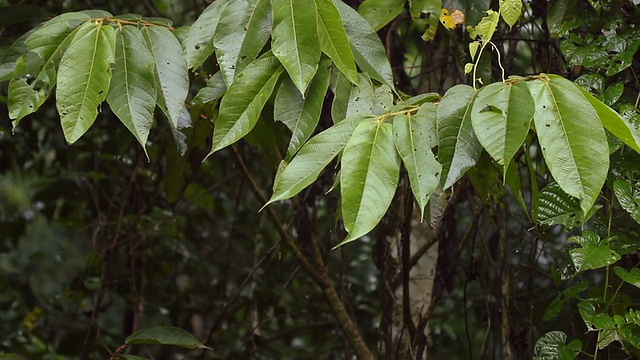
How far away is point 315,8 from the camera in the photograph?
1.18 m

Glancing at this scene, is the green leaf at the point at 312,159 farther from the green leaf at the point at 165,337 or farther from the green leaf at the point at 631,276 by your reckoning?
the green leaf at the point at 165,337

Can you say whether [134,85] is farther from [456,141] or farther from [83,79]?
[456,141]

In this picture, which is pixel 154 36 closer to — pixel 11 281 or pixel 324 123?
pixel 324 123

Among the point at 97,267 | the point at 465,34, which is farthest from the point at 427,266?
the point at 97,267

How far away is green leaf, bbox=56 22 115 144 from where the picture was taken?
3.77 ft

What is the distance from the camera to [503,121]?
0.99 meters

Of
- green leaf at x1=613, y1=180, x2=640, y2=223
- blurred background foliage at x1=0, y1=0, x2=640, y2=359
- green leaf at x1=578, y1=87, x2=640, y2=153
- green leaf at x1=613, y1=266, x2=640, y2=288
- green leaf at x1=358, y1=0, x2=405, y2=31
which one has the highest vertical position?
green leaf at x1=578, y1=87, x2=640, y2=153

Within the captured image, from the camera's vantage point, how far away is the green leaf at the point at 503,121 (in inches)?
38.4

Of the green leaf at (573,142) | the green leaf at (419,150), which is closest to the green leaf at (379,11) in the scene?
the green leaf at (419,150)

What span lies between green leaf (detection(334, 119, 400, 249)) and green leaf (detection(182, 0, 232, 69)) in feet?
1.26

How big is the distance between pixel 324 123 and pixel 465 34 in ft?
1.75

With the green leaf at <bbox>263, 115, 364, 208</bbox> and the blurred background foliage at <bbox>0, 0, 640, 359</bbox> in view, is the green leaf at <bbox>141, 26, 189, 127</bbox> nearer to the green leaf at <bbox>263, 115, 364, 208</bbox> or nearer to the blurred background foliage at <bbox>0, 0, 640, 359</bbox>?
the green leaf at <bbox>263, 115, 364, 208</bbox>

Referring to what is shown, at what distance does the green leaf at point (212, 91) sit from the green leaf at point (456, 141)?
417 mm

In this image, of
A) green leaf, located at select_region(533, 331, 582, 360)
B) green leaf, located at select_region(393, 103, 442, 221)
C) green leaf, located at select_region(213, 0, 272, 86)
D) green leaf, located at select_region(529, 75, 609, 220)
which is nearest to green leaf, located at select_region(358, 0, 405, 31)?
green leaf, located at select_region(213, 0, 272, 86)
